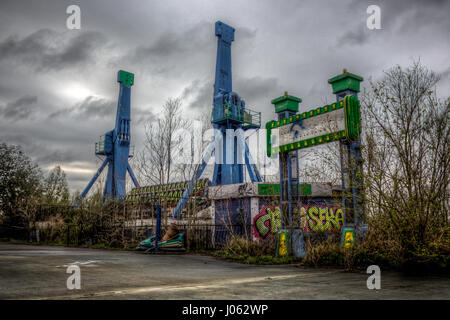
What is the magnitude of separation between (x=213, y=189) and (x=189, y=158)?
261cm

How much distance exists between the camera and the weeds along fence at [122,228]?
17.6 metres

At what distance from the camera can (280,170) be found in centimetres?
1303

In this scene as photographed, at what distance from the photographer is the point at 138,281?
712 cm

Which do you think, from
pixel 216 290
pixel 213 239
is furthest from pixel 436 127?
pixel 213 239

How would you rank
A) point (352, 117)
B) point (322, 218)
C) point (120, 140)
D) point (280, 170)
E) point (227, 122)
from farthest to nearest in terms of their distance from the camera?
point (120, 140)
point (227, 122)
point (322, 218)
point (280, 170)
point (352, 117)

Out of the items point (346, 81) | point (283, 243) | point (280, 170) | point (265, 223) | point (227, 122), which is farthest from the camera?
point (227, 122)

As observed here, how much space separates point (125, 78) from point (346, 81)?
31243 mm

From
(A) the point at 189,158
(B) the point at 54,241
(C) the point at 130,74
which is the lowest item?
(B) the point at 54,241

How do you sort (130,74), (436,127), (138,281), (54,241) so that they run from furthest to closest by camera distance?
1. (130,74)
2. (54,241)
3. (436,127)
4. (138,281)

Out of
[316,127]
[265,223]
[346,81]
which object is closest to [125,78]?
[265,223]

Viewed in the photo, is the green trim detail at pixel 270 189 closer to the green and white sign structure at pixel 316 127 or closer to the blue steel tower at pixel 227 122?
the green and white sign structure at pixel 316 127

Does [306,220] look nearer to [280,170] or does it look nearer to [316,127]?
[280,170]

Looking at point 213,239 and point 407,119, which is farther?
point 213,239
